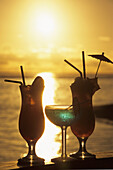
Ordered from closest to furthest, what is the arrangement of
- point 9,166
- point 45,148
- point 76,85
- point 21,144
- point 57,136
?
point 9,166 < point 76,85 < point 45,148 < point 21,144 < point 57,136

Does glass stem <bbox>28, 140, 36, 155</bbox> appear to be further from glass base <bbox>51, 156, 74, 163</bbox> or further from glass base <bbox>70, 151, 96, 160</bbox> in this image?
glass base <bbox>70, 151, 96, 160</bbox>

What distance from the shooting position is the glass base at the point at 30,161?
1654mm

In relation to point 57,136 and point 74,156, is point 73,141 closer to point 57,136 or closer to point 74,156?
point 57,136

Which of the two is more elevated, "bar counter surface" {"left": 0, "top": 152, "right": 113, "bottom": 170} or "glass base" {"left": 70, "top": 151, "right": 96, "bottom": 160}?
"glass base" {"left": 70, "top": 151, "right": 96, "bottom": 160}

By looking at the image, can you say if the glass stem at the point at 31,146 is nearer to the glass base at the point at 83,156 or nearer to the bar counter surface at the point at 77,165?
the bar counter surface at the point at 77,165

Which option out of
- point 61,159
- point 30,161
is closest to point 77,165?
point 61,159

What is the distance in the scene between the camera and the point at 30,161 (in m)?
1.66

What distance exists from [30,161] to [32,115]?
0.59 ft

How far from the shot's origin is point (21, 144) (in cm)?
766

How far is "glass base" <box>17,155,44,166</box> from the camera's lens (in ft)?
5.43

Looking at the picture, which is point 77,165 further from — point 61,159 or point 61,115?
point 61,115

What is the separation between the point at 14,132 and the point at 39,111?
7666 millimetres

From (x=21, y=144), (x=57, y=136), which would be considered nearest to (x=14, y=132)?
(x=57, y=136)

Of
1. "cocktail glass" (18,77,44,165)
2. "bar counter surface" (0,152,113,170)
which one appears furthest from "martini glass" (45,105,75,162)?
"bar counter surface" (0,152,113,170)
